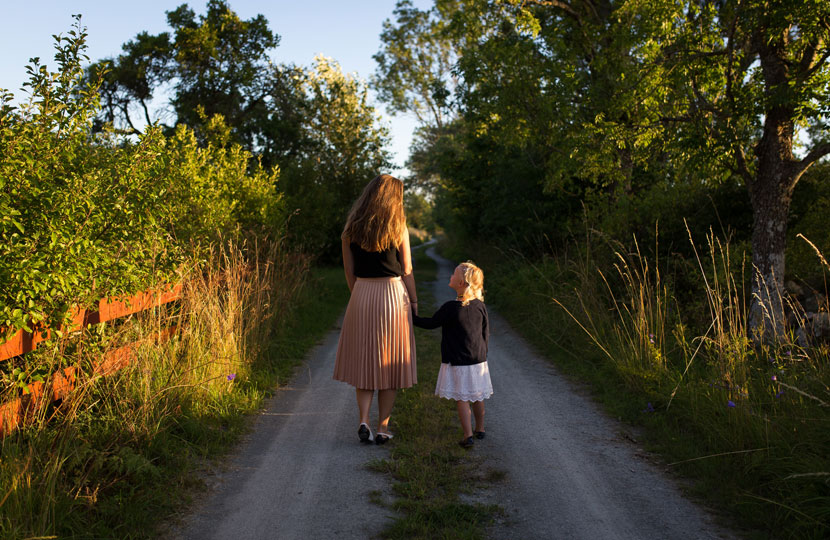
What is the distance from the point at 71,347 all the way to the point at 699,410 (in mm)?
5144

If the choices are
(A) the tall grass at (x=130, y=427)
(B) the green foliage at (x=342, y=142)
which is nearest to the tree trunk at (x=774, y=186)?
(A) the tall grass at (x=130, y=427)

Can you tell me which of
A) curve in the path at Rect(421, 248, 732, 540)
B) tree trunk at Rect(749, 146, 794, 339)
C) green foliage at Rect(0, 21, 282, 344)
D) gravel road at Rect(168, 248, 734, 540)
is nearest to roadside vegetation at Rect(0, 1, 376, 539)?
green foliage at Rect(0, 21, 282, 344)

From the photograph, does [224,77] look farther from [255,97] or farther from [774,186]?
[774,186]

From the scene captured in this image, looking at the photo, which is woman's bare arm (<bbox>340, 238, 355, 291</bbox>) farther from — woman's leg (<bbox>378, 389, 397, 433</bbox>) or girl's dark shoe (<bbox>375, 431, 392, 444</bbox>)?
girl's dark shoe (<bbox>375, 431, 392, 444</bbox>)

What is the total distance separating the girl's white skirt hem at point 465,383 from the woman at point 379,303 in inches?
12.8

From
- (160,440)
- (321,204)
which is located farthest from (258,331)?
(321,204)

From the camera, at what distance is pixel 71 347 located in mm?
4469

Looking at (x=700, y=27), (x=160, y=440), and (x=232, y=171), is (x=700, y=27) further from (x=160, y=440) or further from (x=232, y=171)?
(x=160, y=440)

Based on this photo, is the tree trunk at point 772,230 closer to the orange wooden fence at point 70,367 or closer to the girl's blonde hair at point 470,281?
the girl's blonde hair at point 470,281

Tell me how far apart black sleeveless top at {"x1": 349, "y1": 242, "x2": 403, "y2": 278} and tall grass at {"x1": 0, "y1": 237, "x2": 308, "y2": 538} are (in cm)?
175

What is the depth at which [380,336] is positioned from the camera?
5.10 meters

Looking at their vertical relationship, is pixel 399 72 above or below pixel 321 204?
above

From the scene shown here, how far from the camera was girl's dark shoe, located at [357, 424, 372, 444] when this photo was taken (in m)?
5.05

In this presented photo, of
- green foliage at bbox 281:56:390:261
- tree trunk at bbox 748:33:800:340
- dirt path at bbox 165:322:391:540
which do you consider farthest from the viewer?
green foliage at bbox 281:56:390:261
